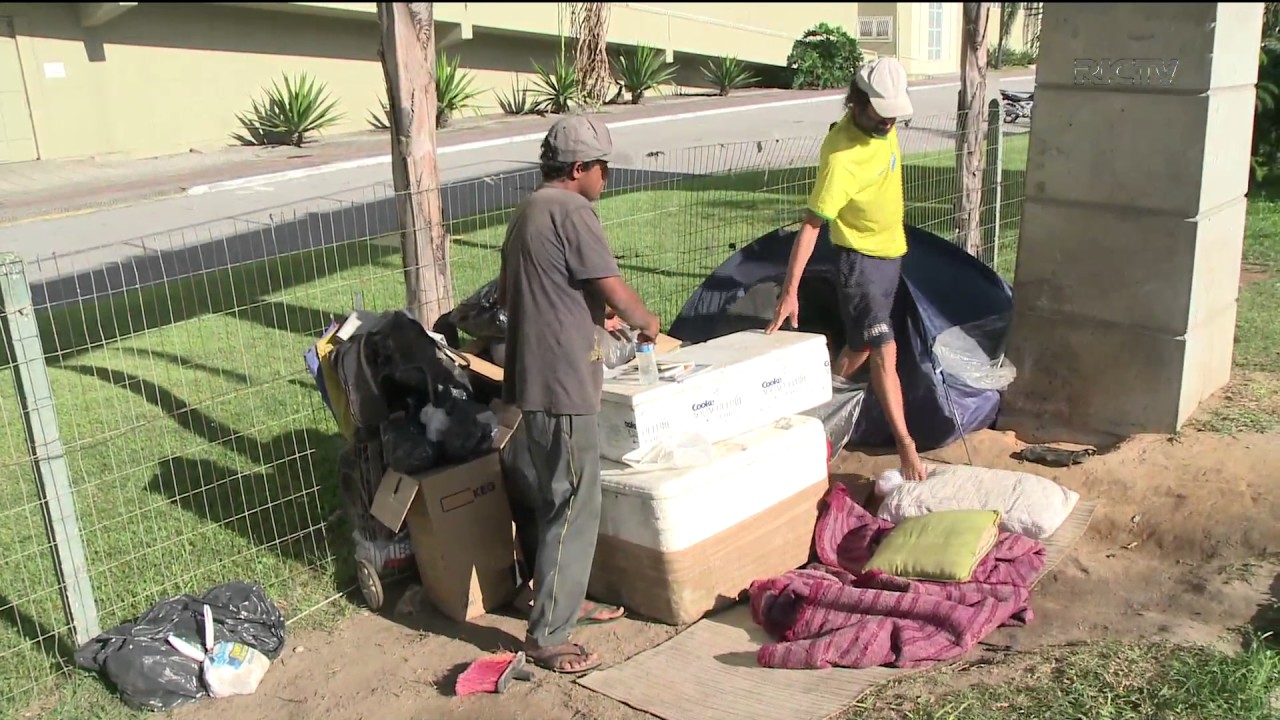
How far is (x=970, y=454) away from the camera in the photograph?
5316mm

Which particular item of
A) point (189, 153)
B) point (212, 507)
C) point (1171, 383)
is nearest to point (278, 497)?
point (212, 507)

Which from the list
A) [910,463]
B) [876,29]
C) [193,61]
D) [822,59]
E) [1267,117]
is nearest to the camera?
[910,463]

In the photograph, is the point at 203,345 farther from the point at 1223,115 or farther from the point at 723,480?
the point at 1223,115

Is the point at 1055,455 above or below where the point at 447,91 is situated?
below

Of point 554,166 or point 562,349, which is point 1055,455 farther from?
point 554,166

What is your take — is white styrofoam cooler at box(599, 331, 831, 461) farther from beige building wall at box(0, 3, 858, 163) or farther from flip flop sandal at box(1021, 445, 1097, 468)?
beige building wall at box(0, 3, 858, 163)

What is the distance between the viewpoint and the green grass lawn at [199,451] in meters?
4.27

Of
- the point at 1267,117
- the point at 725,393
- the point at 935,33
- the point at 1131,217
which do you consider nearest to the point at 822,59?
the point at 935,33

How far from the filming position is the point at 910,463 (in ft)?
16.2

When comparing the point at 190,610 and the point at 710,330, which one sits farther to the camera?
the point at 710,330

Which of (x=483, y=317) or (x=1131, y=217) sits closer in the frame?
(x=483, y=317)

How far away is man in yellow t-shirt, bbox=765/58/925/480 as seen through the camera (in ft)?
14.9

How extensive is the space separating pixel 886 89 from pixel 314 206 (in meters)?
9.80

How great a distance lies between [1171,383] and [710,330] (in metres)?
2.17
